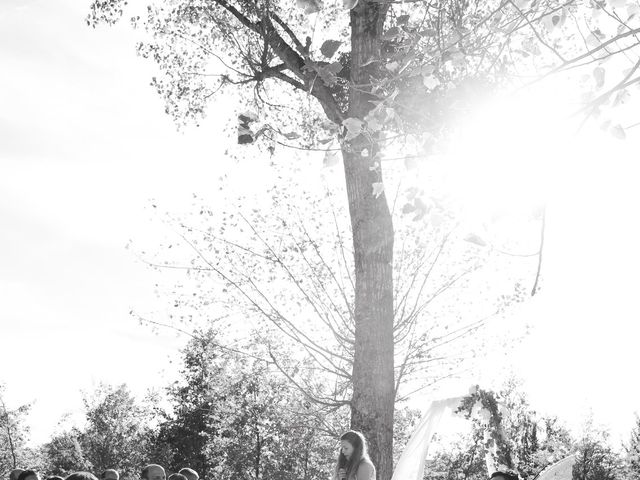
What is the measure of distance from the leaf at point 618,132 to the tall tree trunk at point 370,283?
364 cm

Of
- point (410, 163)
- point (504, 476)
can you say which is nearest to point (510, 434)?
point (504, 476)

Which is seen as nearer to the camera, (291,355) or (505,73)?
(505,73)

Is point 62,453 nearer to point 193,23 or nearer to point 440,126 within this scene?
point 193,23

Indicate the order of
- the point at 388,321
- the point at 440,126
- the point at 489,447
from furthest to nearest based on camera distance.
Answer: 1. the point at 489,447
2. the point at 388,321
3. the point at 440,126

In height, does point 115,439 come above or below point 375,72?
below

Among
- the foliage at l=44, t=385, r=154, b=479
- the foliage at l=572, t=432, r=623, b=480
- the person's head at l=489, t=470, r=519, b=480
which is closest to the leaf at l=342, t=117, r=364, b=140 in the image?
the person's head at l=489, t=470, r=519, b=480

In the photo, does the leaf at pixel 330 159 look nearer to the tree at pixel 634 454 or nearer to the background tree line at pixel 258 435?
the background tree line at pixel 258 435

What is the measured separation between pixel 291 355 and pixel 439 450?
17.4m

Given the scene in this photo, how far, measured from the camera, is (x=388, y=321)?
7035 mm

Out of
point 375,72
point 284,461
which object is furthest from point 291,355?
point 284,461

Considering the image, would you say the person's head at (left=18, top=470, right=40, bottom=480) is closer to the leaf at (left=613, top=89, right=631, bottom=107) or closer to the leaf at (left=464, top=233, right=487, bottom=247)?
the leaf at (left=464, top=233, right=487, bottom=247)

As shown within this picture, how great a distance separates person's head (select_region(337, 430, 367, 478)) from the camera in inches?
241

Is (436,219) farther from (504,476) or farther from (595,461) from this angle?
(595,461)

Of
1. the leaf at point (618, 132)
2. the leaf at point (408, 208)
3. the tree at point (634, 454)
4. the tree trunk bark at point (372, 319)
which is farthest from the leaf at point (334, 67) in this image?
the tree at point (634, 454)
